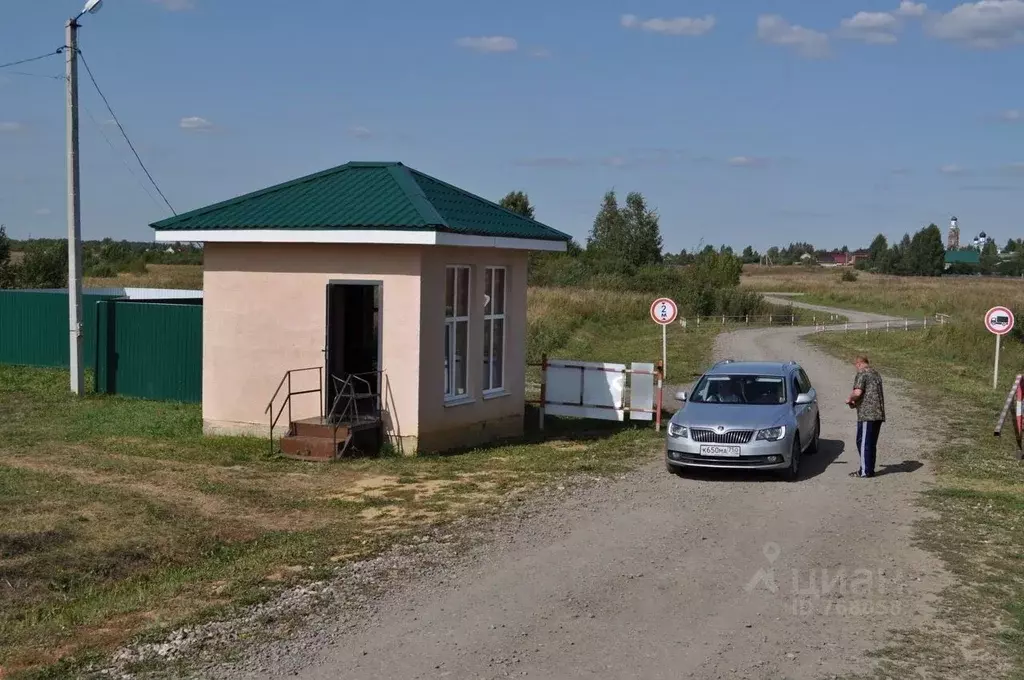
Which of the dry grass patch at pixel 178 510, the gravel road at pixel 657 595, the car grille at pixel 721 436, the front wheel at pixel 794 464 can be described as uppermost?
the car grille at pixel 721 436

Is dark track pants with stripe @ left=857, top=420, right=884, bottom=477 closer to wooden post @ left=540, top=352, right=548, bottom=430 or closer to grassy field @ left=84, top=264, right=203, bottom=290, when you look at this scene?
wooden post @ left=540, top=352, right=548, bottom=430

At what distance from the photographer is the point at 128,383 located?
21750 millimetres

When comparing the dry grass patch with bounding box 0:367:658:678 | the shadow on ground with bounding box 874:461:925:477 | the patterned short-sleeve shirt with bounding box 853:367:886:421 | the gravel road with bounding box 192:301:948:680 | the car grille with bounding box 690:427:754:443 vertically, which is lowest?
the dry grass patch with bounding box 0:367:658:678

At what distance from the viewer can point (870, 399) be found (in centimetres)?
1441

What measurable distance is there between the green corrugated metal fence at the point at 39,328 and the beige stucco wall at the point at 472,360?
11.7 metres

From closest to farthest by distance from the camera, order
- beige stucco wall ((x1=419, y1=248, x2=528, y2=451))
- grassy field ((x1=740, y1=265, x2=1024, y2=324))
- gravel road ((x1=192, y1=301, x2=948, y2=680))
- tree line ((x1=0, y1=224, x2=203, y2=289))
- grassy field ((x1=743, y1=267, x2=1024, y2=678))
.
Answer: gravel road ((x1=192, y1=301, x2=948, y2=680)), grassy field ((x1=743, y1=267, x2=1024, y2=678)), beige stucco wall ((x1=419, y1=248, x2=528, y2=451)), tree line ((x1=0, y1=224, x2=203, y2=289)), grassy field ((x1=740, y1=265, x2=1024, y2=324))

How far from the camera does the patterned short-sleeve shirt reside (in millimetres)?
14289

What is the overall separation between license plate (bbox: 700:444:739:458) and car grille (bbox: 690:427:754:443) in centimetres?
9

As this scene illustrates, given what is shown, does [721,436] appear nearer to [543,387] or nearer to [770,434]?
[770,434]

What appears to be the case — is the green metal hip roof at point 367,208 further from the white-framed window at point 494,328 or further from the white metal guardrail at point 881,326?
the white metal guardrail at point 881,326

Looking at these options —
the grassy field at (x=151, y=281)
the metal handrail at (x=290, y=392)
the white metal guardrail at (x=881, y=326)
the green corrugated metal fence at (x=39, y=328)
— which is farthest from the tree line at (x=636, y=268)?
the metal handrail at (x=290, y=392)

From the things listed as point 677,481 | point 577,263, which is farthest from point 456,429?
point 577,263

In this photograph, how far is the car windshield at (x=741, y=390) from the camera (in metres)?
14.9

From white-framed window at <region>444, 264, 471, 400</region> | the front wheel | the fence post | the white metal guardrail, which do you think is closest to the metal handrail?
white-framed window at <region>444, 264, 471, 400</region>
